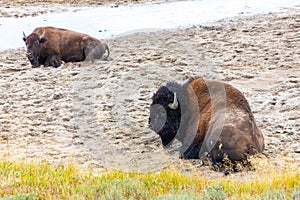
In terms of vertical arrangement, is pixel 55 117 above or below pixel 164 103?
below

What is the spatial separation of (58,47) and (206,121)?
791 centimetres

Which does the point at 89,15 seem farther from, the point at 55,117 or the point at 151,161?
the point at 151,161

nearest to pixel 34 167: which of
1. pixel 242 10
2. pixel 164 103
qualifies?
pixel 164 103

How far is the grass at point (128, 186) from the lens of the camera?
5.41 metres

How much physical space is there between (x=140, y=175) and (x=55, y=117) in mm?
4182

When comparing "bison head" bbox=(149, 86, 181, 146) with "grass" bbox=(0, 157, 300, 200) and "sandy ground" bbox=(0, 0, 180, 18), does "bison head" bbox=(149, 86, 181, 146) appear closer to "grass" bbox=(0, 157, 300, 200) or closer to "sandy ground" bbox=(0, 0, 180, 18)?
"grass" bbox=(0, 157, 300, 200)

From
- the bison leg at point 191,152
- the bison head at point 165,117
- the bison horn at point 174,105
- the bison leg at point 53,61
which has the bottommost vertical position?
the bison leg at point 191,152

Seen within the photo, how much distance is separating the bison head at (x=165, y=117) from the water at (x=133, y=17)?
34.6 feet

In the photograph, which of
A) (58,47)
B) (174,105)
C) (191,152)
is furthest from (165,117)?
(58,47)

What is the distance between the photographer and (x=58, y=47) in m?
15.0

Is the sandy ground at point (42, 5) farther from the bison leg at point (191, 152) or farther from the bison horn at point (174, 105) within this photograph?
the bison leg at point (191, 152)

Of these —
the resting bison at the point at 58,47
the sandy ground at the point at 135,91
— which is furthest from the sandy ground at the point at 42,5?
the resting bison at the point at 58,47

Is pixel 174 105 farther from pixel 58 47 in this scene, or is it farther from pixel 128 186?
pixel 58 47

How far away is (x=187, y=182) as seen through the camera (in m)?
6.12
